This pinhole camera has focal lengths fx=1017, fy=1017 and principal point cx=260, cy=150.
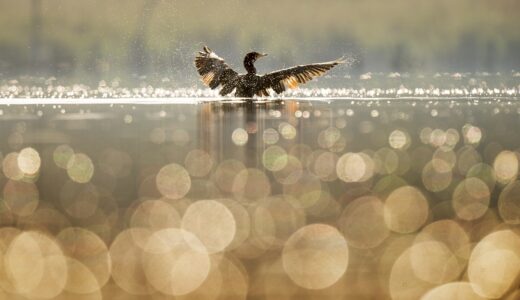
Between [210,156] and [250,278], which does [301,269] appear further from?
[210,156]

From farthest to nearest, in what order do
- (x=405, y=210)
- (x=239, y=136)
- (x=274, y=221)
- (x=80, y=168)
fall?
(x=239, y=136) < (x=80, y=168) < (x=405, y=210) < (x=274, y=221)

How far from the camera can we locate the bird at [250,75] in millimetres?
35856

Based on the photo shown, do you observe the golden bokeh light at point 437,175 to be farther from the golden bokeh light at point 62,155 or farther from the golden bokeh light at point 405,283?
the golden bokeh light at point 62,155

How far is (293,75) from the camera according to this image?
36.4 m

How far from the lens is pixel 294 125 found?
22.2m

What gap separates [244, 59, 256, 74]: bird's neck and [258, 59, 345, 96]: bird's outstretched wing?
121 centimetres

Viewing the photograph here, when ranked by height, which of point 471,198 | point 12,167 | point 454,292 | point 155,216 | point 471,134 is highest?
point 471,134

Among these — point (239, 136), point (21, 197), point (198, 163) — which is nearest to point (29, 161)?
point (198, 163)

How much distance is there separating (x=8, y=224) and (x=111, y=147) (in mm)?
7455

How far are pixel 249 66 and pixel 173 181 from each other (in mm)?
27822

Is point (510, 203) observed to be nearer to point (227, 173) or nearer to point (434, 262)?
point (434, 262)

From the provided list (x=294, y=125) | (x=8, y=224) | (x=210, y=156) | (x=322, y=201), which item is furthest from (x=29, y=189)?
(x=294, y=125)

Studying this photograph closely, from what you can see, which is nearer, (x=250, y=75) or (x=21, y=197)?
(x=21, y=197)

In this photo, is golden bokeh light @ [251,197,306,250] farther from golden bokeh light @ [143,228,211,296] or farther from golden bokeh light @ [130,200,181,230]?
golden bokeh light @ [130,200,181,230]
